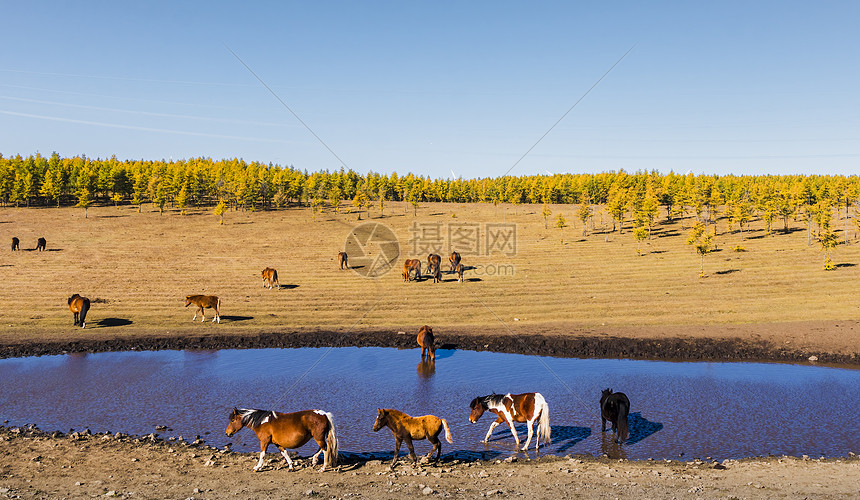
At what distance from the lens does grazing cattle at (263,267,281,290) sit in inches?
1730

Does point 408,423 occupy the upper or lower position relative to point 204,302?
lower

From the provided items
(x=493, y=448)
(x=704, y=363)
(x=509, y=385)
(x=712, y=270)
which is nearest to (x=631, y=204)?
(x=712, y=270)

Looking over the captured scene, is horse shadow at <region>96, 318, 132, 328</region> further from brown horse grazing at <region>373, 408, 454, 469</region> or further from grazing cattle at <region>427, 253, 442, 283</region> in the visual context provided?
brown horse grazing at <region>373, 408, 454, 469</region>

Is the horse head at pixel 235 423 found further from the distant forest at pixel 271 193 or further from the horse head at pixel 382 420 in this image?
the distant forest at pixel 271 193

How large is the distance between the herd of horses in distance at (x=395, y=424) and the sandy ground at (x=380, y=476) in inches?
22.7

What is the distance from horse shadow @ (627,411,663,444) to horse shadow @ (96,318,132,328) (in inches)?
1214

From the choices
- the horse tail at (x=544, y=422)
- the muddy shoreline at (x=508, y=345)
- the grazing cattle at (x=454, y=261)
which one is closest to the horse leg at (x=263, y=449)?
the horse tail at (x=544, y=422)

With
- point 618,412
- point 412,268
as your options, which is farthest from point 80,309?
point 618,412

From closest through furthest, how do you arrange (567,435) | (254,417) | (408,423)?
(254,417)
(408,423)
(567,435)

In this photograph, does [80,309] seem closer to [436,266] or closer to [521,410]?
[436,266]

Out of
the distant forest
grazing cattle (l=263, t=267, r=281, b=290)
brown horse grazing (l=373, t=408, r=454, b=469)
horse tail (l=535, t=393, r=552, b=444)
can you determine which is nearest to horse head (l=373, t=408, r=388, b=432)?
brown horse grazing (l=373, t=408, r=454, b=469)

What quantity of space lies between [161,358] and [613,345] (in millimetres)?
24458

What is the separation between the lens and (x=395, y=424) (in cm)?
1404

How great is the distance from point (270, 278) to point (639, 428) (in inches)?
1340
